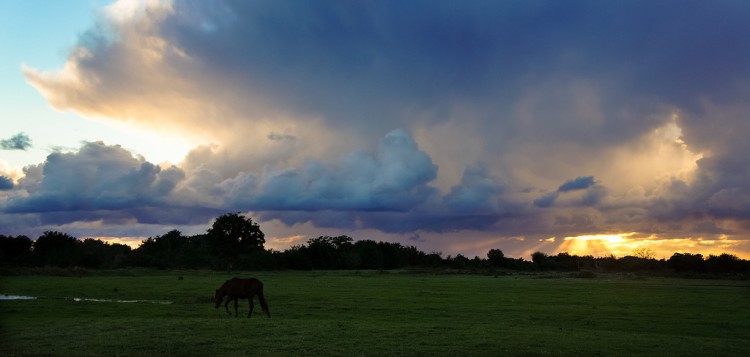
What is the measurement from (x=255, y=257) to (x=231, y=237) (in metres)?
21.2

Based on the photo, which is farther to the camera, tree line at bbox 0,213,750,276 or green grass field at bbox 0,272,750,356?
tree line at bbox 0,213,750,276

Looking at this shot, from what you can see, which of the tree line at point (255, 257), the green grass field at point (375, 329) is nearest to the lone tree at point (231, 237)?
the tree line at point (255, 257)

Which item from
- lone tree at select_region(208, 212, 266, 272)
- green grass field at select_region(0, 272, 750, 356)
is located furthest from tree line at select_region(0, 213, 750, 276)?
green grass field at select_region(0, 272, 750, 356)

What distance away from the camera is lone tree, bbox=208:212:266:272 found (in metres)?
124

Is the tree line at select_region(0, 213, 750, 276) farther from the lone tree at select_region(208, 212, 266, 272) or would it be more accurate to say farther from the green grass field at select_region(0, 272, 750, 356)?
the green grass field at select_region(0, 272, 750, 356)

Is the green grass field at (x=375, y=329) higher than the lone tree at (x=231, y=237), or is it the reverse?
the lone tree at (x=231, y=237)

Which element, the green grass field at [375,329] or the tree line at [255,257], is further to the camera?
the tree line at [255,257]

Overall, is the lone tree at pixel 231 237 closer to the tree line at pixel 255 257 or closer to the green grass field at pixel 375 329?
the tree line at pixel 255 257

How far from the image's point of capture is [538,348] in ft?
Result: 66.2

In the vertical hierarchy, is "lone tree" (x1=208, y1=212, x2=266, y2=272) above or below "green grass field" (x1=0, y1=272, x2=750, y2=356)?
above

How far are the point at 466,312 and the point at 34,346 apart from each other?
2454cm

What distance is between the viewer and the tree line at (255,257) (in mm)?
127438

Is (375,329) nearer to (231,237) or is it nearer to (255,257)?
(231,237)

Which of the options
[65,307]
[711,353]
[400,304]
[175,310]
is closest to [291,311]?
[175,310]
